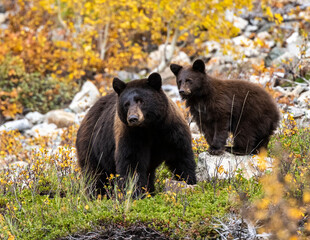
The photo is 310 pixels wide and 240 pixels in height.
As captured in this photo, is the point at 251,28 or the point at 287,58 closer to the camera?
the point at 287,58

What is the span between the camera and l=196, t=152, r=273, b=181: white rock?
5.93m

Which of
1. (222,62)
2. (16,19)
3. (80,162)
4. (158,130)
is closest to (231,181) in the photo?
(158,130)

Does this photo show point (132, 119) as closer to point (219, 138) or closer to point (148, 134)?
point (148, 134)

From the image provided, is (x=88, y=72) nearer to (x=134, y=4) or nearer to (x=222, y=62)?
(x=134, y=4)

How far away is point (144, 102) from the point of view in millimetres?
5520

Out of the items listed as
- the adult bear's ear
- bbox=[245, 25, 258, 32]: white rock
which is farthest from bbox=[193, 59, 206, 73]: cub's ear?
bbox=[245, 25, 258, 32]: white rock

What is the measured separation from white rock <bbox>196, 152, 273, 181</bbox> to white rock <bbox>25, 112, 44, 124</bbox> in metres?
8.48

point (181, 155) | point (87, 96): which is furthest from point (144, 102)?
point (87, 96)

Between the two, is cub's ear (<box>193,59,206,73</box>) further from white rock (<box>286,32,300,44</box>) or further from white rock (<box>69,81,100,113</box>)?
white rock (<box>286,32,300,44</box>)

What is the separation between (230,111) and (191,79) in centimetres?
68

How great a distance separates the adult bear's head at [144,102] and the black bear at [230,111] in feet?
3.44

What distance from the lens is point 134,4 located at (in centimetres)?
1477

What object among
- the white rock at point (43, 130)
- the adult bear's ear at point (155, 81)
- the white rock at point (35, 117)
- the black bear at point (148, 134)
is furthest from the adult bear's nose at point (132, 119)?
the white rock at point (35, 117)

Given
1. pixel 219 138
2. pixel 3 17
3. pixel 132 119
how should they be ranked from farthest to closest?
pixel 3 17 → pixel 219 138 → pixel 132 119
